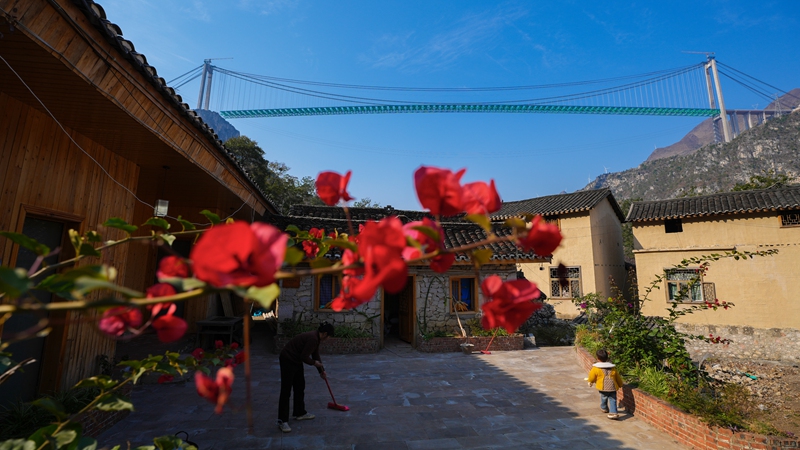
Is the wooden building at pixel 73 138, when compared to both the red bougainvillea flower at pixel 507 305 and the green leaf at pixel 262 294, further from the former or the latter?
the red bougainvillea flower at pixel 507 305

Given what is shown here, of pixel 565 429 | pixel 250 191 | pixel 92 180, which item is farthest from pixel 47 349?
pixel 565 429

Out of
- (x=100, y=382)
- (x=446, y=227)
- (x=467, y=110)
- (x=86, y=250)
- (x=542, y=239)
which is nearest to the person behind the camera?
(x=542, y=239)

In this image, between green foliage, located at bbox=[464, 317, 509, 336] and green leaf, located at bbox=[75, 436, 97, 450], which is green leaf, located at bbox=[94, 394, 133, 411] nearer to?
green leaf, located at bbox=[75, 436, 97, 450]

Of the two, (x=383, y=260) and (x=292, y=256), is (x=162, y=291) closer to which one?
(x=292, y=256)

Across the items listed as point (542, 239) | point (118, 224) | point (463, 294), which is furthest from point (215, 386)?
point (463, 294)

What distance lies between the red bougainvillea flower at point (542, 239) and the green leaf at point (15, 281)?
3.39ft

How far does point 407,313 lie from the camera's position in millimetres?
9914

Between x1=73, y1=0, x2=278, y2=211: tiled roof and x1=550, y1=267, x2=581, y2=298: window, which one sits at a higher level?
x1=73, y1=0, x2=278, y2=211: tiled roof

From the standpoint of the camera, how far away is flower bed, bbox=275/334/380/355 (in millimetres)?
8453

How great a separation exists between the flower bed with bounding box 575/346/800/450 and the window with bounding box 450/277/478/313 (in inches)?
190

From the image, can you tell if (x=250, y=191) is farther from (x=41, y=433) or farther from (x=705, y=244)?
(x=705, y=244)

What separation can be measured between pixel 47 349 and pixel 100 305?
516 centimetres

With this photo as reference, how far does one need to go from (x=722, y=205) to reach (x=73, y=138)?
18.7m

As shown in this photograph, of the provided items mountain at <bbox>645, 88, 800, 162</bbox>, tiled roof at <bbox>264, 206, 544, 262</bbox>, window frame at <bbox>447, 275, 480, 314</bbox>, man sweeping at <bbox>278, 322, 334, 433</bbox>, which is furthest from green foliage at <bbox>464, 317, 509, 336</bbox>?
mountain at <bbox>645, 88, 800, 162</bbox>
